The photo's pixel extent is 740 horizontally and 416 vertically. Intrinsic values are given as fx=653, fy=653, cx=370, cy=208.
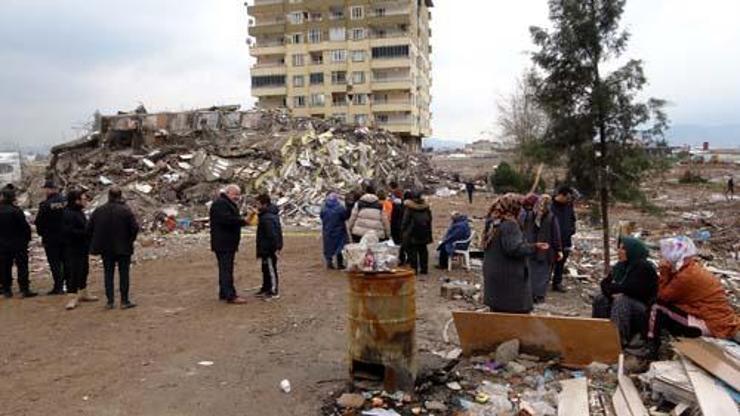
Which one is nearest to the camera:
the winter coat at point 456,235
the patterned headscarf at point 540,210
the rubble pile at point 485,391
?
the rubble pile at point 485,391

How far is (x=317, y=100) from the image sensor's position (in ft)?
234

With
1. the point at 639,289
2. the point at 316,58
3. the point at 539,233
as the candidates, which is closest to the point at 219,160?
the point at 539,233

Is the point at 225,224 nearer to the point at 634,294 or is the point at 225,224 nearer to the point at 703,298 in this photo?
the point at 634,294

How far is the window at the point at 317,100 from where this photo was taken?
71188 mm

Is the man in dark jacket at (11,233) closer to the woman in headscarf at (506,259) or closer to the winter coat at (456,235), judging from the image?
the winter coat at (456,235)

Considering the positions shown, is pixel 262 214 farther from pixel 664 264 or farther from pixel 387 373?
pixel 664 264

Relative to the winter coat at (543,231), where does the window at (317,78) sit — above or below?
above

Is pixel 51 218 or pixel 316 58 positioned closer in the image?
pixel 51 218

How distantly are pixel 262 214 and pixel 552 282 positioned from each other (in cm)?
495

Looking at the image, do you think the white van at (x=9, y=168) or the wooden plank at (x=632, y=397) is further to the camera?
the white van at (x=9, y=168)

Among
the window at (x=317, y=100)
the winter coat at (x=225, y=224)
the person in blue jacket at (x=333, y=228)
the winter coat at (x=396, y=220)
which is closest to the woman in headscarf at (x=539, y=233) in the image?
the winter coat at (x=396, y=220)

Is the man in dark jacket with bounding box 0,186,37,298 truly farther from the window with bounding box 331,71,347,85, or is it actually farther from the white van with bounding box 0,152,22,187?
the window with bounding box 331,71,347,85

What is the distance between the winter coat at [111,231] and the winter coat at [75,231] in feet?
1.79

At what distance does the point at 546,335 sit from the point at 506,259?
0.83 meters
